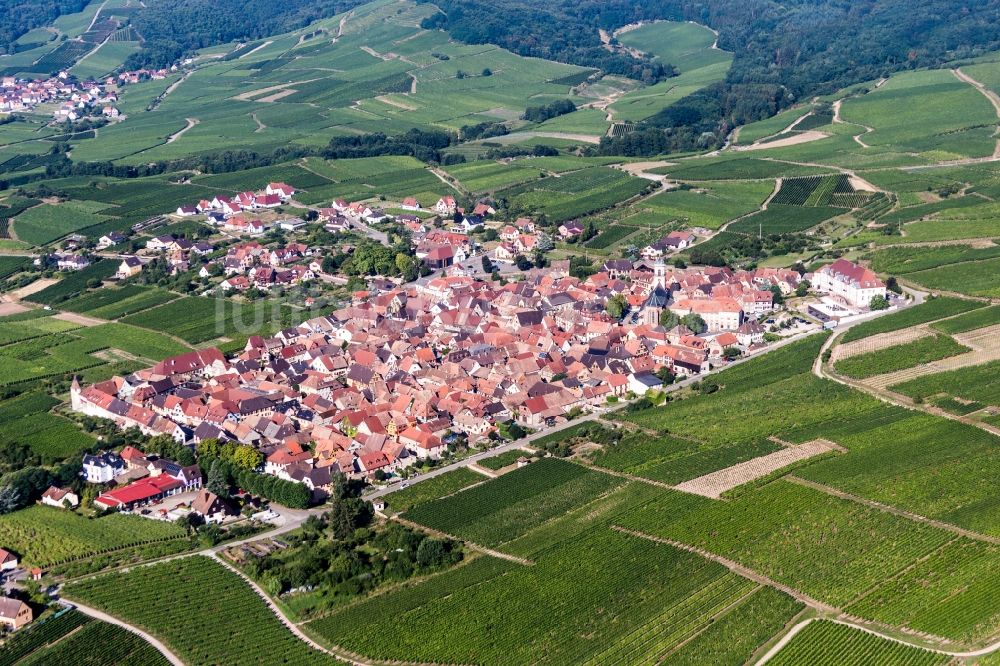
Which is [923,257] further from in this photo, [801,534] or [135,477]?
[135,477]

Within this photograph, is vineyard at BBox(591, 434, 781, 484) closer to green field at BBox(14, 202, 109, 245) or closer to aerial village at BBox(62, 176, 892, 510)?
aerial village at BBox(62, 176, 892, 510)

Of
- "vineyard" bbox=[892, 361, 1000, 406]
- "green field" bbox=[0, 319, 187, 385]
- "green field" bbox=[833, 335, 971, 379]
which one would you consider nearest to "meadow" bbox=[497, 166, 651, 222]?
"green field" bbox=[0, 319, 187, 385]

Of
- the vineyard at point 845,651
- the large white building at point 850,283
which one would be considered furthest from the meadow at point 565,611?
the large white building at point 850,283

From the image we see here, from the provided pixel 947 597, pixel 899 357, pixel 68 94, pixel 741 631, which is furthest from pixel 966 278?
pixel 68 94

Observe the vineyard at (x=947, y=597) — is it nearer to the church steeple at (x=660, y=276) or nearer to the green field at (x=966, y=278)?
the green field at (x=966, y=278)

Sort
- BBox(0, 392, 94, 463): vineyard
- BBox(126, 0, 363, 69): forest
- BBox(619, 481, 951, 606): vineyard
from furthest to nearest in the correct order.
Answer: BBox(126, 0, 363, 69): forest, BBox(0, 392, 94, 463): vineyard, BBox(619, 481, 951, 606): vineyard

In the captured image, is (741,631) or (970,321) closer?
(741,631)

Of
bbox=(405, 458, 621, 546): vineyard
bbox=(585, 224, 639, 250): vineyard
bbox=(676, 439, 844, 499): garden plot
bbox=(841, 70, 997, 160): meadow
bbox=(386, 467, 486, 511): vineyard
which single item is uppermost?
bbox=(841, 70, 997, 160): meadow
